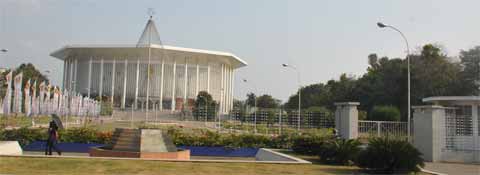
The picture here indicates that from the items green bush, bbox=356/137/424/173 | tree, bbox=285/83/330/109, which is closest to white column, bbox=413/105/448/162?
green bush, bbox=356/137/424/173

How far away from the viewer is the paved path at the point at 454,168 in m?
13.9

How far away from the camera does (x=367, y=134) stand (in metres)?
23.0

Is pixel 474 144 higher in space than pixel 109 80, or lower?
lower

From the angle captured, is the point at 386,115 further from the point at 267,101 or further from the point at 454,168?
the point at 267,101

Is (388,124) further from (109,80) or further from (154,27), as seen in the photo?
(109,80)

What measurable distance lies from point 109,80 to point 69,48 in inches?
372

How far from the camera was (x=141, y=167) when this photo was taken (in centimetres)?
1183

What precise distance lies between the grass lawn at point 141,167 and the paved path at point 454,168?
9.58 feet

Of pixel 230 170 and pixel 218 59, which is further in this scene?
pixel 218 59

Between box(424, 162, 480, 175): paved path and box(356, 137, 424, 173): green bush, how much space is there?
7.71ft

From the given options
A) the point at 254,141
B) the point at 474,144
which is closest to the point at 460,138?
the point at 474,144

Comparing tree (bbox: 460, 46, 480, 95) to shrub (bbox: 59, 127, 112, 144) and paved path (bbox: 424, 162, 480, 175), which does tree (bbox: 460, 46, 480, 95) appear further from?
shrub (bbox: 59, 127, 112, 144)

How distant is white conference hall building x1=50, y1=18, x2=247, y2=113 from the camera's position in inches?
3435

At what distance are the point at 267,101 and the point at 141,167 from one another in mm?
83784
